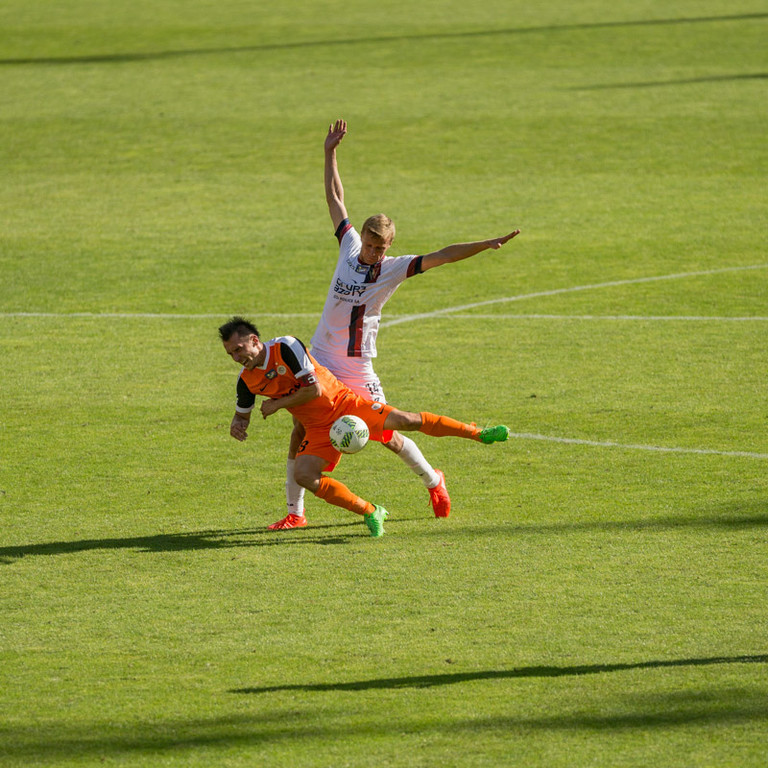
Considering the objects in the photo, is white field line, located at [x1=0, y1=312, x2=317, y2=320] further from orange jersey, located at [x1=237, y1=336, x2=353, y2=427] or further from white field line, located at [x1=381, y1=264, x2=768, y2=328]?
orange jersey, located at [x1=237, y1=336, x2=353, y2=427]

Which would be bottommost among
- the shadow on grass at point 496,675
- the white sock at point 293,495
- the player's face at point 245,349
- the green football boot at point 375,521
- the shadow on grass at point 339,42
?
the shadow on grass at point 496,675

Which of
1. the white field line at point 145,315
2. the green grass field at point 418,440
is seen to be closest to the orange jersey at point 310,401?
the green grass field at point 418,440

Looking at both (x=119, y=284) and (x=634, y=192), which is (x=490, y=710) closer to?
(x=119, y=284)

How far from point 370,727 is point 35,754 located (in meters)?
1.35

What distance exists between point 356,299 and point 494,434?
126cm

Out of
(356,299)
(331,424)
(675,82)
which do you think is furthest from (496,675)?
(675,82)

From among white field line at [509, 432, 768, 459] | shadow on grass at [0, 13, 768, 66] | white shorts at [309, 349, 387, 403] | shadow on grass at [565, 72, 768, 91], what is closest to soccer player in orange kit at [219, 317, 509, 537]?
white shorts at [309, 349, 387, 403]

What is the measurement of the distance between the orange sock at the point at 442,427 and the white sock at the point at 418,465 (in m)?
0.14

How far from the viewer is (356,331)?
357 inches

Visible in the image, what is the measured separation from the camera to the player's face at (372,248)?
8648 mm

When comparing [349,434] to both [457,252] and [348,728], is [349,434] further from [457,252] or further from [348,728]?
[348,728]

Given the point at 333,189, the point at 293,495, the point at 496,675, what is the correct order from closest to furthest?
the point at 496,675 < the point at 293,495 < the point at 333,189

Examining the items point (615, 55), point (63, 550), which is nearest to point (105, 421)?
point (63, 550)

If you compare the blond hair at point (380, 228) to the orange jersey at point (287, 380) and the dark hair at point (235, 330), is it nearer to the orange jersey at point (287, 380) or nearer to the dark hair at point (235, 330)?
the orange jersey at point (287, 380)
